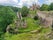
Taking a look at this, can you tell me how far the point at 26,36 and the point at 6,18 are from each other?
87.4 feet

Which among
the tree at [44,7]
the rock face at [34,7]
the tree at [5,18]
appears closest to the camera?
the tree at [5,18]

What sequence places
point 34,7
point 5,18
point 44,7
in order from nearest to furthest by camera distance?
point 5,18 < point 44,7 < point 34,7

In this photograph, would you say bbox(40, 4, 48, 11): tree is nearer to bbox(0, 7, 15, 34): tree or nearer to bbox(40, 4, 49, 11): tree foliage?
bbox(40, 4, 49, 11): tree foliage

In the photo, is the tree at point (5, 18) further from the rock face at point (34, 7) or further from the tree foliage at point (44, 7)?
the tree foliage at point (44, 7)

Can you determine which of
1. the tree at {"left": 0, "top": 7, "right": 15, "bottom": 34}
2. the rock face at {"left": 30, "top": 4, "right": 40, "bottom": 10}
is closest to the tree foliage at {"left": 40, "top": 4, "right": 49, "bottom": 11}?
the rock face at {"left": 30, "top": 4, "right": 40, "bottom": 10}

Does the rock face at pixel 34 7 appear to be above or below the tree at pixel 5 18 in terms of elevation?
above

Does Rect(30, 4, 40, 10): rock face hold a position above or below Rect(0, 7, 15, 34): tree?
above

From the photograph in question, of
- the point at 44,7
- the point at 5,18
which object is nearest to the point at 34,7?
the point at 44,7

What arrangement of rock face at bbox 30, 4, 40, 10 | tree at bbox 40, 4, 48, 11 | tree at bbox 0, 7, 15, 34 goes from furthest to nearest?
rock face at bbox 30, 4, 40, 10 < tree at bbox 40, 4, 48, 11 < tree at bbox 0, 7, 15, 34

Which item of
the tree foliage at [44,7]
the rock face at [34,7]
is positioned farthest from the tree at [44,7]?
the rock face at [34,7]

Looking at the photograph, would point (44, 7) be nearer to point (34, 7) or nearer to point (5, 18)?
point (34, 7)

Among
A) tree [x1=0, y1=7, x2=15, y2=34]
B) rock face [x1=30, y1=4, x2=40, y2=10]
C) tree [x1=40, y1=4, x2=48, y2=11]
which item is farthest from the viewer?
rock face [x1=30, y1=4, x2=40, y2=10]

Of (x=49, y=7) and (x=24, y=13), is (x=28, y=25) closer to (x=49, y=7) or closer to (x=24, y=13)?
(x=24, y=13)

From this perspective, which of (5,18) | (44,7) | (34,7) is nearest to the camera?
(5,18)
